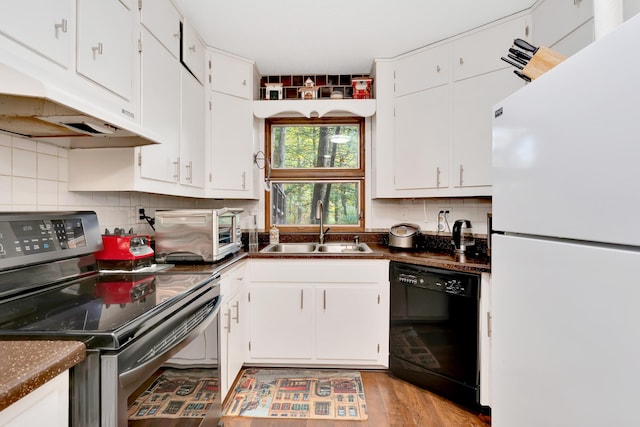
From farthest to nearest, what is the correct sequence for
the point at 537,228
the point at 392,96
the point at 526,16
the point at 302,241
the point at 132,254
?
1. the point at 302,241
2. the point at 392,96
3. the point at 526,16
4. the point at 132,254
5. the point at 537,228

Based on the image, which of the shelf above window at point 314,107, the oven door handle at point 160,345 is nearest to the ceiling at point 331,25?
the shelf above window at point 314,107

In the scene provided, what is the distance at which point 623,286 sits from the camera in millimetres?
545

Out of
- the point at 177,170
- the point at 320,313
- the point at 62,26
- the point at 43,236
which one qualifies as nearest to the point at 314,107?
the point at 177,170

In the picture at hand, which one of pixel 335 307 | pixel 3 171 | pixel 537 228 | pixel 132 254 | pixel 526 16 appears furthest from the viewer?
pixel 335 307

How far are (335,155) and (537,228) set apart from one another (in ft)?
7.42

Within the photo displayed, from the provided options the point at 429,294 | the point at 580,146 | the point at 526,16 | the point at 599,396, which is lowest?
the point at 429,294

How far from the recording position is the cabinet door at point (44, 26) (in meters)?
0.88

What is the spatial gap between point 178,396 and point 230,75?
225cm

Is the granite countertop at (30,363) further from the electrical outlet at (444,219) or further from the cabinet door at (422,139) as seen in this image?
the electrical outlet at (444,219)

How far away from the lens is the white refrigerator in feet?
1.77

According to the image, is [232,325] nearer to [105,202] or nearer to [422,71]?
[105,202]

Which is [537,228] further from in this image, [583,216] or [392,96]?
[392,96]

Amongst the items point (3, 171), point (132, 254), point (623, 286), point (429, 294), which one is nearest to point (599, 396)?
point (623, 286)

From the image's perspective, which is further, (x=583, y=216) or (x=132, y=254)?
(x=132, y=254)
